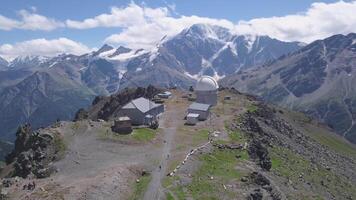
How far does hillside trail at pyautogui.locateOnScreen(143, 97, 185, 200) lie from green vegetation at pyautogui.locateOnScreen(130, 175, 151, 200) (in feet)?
2.12

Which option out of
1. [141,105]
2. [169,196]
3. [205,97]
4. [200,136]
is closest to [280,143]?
[200,136]

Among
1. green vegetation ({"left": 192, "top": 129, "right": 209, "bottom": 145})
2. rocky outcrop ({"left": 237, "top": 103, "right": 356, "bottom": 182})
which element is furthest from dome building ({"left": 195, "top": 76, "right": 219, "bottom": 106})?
green vegetation ({"left": 192, "top": 129, "right": 209, "bottom": 145})

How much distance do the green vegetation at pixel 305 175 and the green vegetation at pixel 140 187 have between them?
103ft

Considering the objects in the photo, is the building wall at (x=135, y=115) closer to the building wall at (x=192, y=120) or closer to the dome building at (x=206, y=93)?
the building wall at (x=192, y=120)

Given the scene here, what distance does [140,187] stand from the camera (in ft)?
247

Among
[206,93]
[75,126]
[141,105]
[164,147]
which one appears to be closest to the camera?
[164,147]

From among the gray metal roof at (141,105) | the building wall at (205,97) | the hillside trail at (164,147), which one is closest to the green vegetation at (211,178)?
the hillside trail at (164,147)

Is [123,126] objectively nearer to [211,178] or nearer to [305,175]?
[211,178]

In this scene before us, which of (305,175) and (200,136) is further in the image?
(200,136)

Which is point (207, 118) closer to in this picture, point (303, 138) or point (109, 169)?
point (303, 138)

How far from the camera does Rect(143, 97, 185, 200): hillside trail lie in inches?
2847

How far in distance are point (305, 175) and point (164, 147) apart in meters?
32.0

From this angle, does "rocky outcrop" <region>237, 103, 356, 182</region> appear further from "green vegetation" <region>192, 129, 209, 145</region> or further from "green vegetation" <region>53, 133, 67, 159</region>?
"green vegetation" <region>53, 133, 67, 159</region>

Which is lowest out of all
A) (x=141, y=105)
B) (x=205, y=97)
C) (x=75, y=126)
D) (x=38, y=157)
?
(x=38, y=157)
